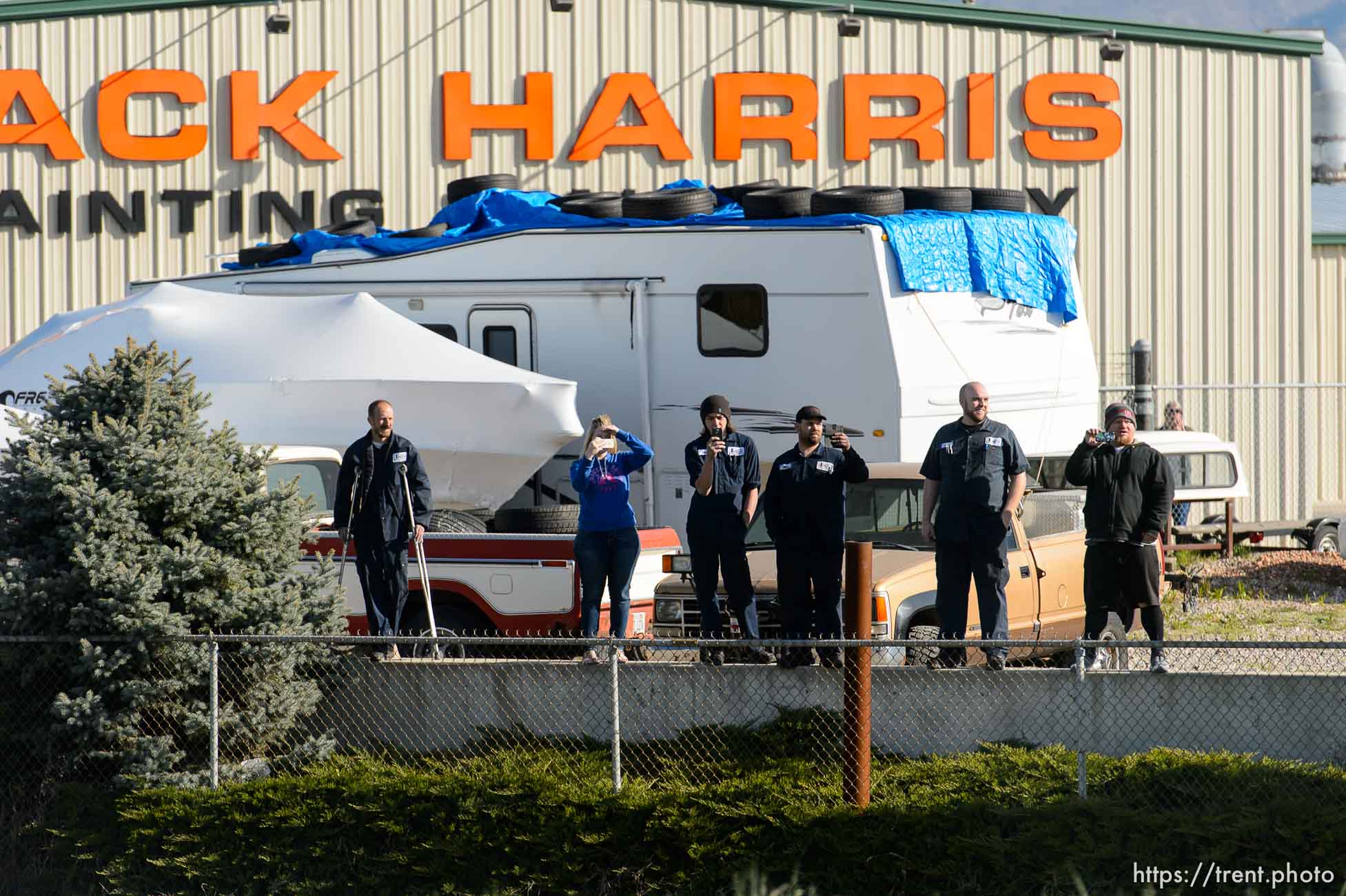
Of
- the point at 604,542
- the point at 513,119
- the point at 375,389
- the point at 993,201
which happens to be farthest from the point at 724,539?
the point at 513,119

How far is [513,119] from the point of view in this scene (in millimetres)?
21203

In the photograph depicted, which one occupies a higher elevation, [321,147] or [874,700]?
[321,147]

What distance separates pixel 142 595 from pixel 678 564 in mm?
3209

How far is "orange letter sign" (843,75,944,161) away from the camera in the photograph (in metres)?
21.4

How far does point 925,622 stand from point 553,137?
40.6 ft

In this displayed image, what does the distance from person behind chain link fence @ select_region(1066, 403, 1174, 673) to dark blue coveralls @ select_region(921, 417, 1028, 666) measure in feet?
1.72

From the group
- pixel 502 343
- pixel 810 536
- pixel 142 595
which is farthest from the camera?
pixel 502 343

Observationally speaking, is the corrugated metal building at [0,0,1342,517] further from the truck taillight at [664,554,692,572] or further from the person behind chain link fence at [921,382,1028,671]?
the person behind chain link fence at [921,382,1028,671]

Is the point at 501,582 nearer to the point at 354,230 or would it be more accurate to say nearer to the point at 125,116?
the point at 354,230

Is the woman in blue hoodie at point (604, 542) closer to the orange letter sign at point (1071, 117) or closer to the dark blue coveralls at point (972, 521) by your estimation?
the dark blue coveralls at point (972, 521)

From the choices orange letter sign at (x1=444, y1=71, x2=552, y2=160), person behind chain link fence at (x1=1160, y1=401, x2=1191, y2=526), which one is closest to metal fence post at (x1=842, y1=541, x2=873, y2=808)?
person behind chain link fence at (x1=1160, y1=401, x2=1191, y2=526)

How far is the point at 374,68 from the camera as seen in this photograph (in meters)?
21.1

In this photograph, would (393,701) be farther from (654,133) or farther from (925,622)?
(654,133)

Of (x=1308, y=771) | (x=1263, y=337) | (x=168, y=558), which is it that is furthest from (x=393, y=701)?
(x=1263, y=337)
